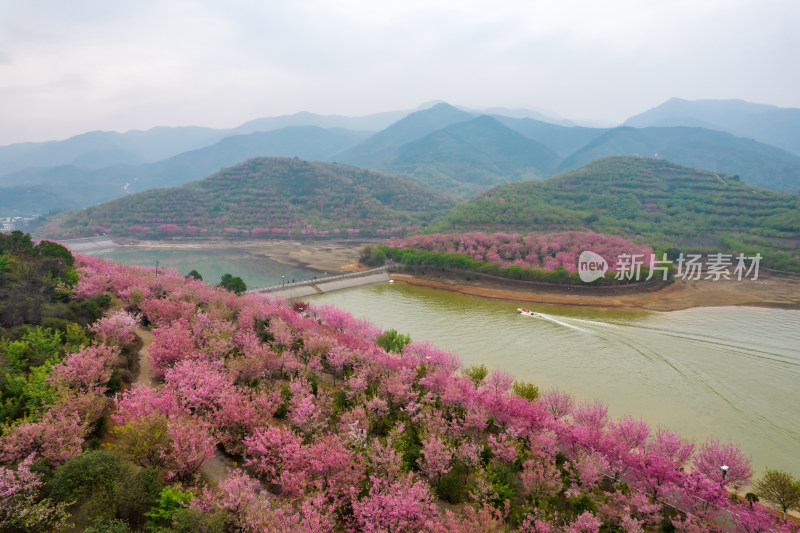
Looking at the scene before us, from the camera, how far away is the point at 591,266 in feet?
203

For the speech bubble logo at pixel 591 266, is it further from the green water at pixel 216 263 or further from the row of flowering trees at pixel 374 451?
the green water at pixel 216 263

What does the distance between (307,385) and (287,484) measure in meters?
7.62

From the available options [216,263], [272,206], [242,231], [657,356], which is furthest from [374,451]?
[272,206]

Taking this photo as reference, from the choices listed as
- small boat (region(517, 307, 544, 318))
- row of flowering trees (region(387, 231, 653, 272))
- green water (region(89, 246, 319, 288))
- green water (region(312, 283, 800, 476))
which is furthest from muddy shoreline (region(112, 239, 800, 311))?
green water (region(89, 246, 319, 288))

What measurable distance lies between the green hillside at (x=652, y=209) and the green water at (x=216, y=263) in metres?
41.9

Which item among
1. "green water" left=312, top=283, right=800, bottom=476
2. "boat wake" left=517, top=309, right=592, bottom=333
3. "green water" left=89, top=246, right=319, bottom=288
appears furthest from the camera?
"green water" left=89, top=246, right=319, bottom=288

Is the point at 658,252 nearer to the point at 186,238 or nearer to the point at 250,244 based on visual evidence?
the point at 250,244

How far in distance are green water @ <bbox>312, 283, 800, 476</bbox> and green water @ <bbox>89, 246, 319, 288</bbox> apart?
924 inches

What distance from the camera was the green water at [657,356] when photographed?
26.2 m

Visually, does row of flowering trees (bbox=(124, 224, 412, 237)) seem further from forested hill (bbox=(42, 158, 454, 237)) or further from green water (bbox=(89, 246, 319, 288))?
green water (bbox=(89, 246, 319, 288))

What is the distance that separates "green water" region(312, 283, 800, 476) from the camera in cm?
2623

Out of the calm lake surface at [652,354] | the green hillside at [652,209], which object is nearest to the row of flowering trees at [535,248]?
the calm lake surface at [652,354]

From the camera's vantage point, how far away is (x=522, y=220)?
9831cm

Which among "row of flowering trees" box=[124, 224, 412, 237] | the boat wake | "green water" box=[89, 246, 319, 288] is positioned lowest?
"green water" box=[89, 246, 319, 288]
